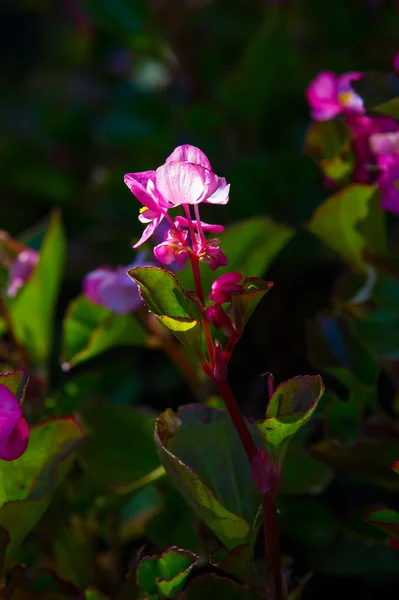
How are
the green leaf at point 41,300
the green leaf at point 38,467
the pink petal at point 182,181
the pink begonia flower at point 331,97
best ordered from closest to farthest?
the pink petal at point 182,181 < the green leaf at point 38,467 < the pink begonia flower at point 331,97 < the green leaf at point 41,300

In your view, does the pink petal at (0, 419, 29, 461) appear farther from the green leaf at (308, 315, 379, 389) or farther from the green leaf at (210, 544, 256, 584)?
the green leaf at (308, 315, 379, 389)

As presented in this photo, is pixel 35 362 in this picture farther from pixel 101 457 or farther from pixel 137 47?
pixel 137 47

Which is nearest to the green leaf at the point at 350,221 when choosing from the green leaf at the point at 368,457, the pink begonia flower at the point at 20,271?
the green leaf at the point at 368,457

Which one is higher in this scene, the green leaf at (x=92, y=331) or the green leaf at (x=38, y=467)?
the green leaf at (x=38, y=467)

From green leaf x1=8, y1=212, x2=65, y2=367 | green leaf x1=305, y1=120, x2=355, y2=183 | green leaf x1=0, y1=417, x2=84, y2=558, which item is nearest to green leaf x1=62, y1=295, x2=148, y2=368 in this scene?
green leaf x1=8, y1=212, x2=65, y2=367

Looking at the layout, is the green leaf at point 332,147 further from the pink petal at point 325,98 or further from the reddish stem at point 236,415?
the reddish stem at point 236,415

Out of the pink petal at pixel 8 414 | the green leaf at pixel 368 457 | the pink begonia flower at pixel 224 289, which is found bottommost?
the green leaf at pixel 368 457
